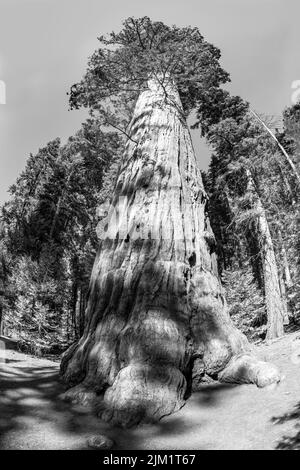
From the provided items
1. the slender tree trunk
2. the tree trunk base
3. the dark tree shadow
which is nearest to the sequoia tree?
the tree trunk base

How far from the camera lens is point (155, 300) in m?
7.17

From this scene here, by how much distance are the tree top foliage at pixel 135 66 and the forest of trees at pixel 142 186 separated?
48 millimetres

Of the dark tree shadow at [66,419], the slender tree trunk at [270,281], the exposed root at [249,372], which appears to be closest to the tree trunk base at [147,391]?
the exposed root at [249,372]

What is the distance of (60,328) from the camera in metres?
19.1

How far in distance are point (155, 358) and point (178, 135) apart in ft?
21.6

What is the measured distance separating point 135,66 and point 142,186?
566cm

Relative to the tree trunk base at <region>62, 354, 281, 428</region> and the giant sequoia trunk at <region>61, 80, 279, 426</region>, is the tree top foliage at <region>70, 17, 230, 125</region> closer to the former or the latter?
the giant sequoia trunk at <region>61, 80, 279, 426</region>

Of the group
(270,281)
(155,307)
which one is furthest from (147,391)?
(270,281)

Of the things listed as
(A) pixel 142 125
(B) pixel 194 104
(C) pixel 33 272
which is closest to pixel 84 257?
(C) pixel 33 272

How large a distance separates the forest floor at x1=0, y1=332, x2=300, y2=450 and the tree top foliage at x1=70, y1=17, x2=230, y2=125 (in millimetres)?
9356

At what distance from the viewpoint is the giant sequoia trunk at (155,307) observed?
6.14 metres

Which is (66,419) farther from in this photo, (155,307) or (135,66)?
(135,66)

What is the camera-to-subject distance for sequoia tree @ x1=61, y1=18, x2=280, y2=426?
6168mm

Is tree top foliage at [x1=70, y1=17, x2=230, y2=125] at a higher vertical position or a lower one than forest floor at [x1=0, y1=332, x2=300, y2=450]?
higher
